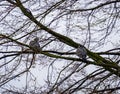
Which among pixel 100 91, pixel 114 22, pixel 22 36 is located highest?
pixel 114 22

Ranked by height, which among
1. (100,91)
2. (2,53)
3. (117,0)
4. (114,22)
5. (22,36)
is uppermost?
(117,0)

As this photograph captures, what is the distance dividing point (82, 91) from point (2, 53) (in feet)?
7.42

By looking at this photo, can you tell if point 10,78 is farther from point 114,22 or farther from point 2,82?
point 114,22

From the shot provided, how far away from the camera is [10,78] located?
14.2ft

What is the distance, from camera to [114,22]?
5805 millimetres

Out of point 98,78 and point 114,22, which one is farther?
point 114,22

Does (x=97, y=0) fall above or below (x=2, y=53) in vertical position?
above

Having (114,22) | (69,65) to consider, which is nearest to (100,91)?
(69,65)

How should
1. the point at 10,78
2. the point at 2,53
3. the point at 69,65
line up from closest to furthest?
the point at 2,53 → the point at 10,78 → the point at 69,65

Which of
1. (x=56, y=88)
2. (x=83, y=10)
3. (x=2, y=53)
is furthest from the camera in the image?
(x=83, y=10)

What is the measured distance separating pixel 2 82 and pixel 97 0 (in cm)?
276

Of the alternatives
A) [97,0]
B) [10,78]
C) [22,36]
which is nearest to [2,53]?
[10,78]

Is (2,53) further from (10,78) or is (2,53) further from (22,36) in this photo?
(22,36)

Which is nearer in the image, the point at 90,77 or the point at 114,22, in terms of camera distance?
the point at 90,77
